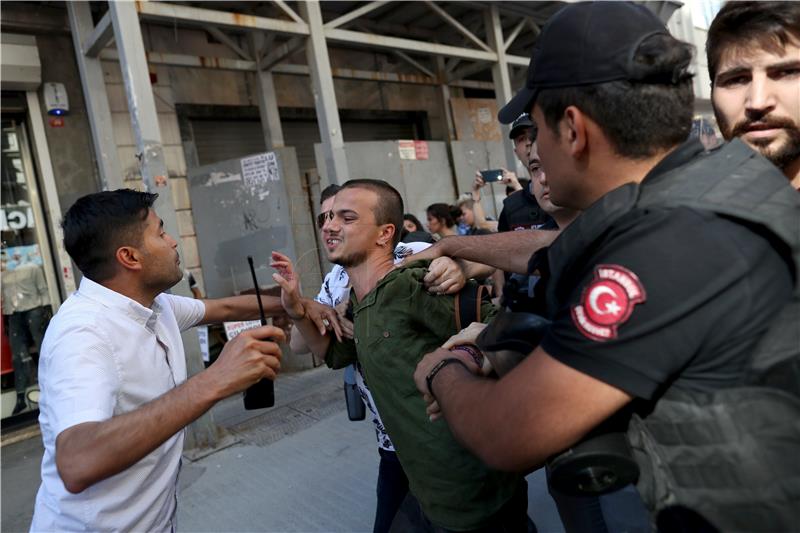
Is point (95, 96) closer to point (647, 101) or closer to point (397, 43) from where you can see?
point (397, 43)

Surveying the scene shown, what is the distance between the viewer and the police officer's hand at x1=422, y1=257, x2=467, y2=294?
6.19 ft

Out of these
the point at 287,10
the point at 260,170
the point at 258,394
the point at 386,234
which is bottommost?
the point at 258,394

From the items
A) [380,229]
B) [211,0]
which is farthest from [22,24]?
[380,229]

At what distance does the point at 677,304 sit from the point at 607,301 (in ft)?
0.33

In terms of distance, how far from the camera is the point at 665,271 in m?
0.84

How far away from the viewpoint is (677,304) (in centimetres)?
83

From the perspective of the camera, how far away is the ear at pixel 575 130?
3.29 feet

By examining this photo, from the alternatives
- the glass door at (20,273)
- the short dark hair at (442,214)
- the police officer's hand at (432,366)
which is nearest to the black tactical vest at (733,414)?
the police officer's hand at (432,366)

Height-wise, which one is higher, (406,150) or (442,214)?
(406,150)

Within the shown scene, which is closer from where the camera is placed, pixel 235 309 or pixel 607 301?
pixel 607 301

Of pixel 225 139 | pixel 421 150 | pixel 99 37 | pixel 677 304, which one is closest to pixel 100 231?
pixel 677 304

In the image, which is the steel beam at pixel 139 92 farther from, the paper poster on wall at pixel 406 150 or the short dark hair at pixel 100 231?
the paper poster on wall at pixel 406 150

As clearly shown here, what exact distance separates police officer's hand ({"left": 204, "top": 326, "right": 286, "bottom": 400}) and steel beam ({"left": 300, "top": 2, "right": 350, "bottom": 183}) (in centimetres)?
433

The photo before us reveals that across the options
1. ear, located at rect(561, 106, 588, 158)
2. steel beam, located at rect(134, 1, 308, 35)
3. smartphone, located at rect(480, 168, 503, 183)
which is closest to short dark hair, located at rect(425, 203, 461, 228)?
smartphone, located at rect(480, 168, 503, 183)
